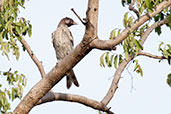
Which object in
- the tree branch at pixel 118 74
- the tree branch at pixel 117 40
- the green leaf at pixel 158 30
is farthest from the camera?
the green leaf at pixel 158 30

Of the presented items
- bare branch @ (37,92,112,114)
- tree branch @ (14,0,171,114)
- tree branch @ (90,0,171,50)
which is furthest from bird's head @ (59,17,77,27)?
tree branch @ (90,0,171,50)

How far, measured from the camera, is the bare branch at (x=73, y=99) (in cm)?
538

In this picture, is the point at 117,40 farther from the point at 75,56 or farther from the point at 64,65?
the point at 64,65

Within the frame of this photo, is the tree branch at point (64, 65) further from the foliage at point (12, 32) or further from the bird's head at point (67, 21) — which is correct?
the bird's head at point (67, 21)

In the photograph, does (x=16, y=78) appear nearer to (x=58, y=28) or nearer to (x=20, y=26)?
(x=20, y=26)

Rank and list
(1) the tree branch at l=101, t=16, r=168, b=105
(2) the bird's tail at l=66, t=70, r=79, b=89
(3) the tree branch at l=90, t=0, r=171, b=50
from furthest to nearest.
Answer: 1. (2) the bird's tail at l=66, t=70, r=79, b=89
2. (1) the tree branch at l=101, t=16, r=168, b=105
3. (3) the tree branch at l=90, t=0, r=171, b=50

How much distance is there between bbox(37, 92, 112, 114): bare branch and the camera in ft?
17.6

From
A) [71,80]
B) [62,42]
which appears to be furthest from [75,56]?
[62,42]

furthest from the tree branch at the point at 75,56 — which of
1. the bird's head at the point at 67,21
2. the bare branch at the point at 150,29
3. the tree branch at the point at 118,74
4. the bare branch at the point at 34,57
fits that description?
the bird's head at the point at 67,21

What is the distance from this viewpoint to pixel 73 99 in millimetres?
5445

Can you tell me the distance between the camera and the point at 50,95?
538 centimetres

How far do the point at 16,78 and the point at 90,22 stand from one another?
1677 millimetres

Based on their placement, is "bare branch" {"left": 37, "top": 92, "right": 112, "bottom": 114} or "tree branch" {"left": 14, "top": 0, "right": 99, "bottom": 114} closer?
"tree branch" {"left": 14, "top": 0, "right": 99, "bottom": 114}

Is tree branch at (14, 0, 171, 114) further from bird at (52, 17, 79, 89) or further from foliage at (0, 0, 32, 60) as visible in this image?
bird at (52, 17, 79, 89)
